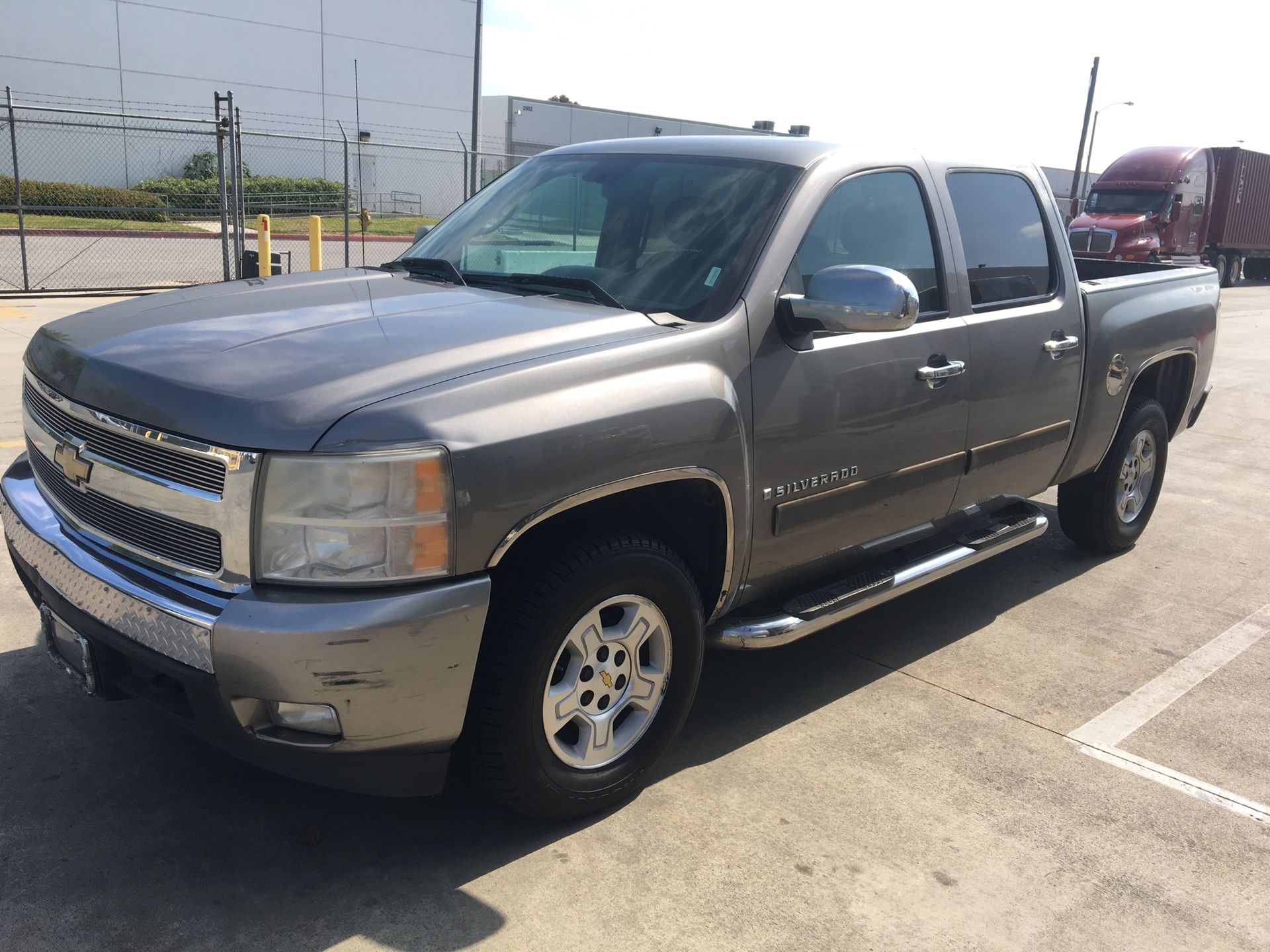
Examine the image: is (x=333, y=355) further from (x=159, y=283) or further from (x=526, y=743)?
(x=159, y=283)

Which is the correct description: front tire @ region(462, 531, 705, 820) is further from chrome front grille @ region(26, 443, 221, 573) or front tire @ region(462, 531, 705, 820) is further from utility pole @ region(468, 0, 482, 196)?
utility pole @ region(468, 0, 482, 196)

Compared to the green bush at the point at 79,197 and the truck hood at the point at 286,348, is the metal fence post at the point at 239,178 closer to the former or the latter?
the green bush at the point at 79,197

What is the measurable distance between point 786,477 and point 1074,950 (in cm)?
148

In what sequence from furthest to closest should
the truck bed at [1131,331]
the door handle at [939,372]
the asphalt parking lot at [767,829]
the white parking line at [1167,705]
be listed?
the truck bed at [1131,331], the door handle at [939,372], the white parking line at [1167,705], the asphalt parking lot at [767,829]

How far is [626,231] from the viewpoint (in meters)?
3.70

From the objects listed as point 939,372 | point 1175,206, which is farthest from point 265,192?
point 939,372

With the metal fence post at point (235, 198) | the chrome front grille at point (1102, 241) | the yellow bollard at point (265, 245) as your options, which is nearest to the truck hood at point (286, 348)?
the yellow bollard at point (265, 245)

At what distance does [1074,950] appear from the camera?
8.83ft

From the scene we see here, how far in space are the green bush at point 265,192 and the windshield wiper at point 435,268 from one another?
22.5 m

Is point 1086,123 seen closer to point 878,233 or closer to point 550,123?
point 550,123

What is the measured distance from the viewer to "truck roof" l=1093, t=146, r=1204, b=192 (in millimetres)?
24984

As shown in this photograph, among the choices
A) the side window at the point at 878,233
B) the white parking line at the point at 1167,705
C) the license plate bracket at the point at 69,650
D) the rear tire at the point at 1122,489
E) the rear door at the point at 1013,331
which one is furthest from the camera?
the rear tire at the point at 1122,489

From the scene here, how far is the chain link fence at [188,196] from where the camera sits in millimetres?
15492

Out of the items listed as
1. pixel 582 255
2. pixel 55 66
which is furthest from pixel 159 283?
pixel 55 66
